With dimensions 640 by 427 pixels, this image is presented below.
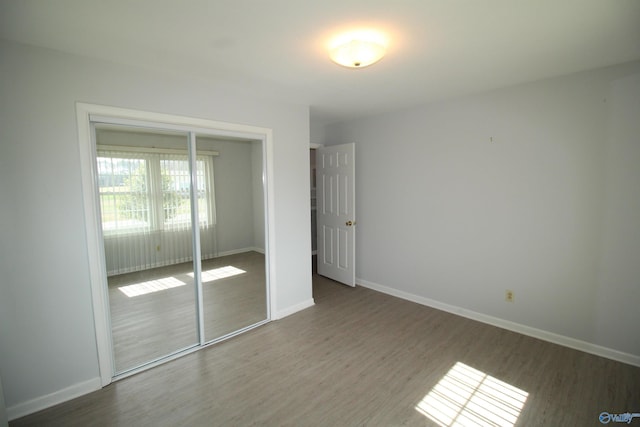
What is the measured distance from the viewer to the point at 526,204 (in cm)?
→ 278

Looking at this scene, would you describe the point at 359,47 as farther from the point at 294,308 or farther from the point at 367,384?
the point at 294,308

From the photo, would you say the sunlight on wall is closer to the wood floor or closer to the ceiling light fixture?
the wood floor

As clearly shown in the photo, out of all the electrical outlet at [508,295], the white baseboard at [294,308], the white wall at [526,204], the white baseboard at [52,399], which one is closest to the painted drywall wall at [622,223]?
the white wall at [526,204]

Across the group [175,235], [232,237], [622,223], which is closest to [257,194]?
[232,237]

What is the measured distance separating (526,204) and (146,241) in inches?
139

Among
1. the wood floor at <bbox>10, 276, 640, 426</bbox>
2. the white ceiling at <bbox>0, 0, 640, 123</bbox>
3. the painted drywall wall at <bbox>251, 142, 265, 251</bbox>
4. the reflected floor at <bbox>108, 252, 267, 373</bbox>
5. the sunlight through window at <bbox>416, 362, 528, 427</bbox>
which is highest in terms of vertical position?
the white ceiling at <bbox>0, 0, 640, 123</bbox>

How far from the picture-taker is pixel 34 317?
1940 millimetres

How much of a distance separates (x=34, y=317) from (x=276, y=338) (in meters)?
1.81

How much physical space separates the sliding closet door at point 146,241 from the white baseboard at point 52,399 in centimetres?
18

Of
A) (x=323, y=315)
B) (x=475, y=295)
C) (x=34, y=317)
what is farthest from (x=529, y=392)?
(x=34, y=317)

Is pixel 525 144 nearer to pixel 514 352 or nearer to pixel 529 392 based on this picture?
pixel 514 352

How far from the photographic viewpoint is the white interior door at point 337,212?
159 inches

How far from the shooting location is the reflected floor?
2.51 metres

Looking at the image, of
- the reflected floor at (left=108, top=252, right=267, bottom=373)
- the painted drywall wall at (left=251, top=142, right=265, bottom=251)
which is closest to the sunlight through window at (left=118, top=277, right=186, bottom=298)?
the reflected floor at (left=108, top=252, right=267, bottom=373)
